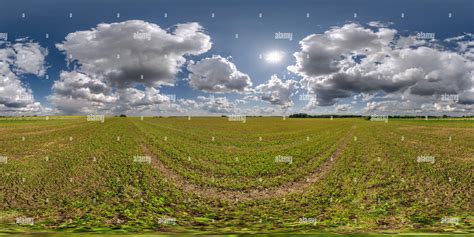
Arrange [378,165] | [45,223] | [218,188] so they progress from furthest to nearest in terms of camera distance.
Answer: [378,165] → [218,188] → [45,223]

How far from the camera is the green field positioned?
251 inches

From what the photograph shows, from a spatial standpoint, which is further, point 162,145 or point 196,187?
point 162,145

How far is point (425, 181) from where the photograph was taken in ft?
28.6

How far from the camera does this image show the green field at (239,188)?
6.37 metres

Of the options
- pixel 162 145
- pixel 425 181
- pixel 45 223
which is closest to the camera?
pixel 45 223

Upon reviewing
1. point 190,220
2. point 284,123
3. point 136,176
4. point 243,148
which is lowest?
point 190,220

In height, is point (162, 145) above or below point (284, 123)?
below

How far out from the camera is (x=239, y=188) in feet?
26.0

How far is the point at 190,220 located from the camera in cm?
656

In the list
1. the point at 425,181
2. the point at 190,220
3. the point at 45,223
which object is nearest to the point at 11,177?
the point at 45,223

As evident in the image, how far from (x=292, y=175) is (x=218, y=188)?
8.89ft

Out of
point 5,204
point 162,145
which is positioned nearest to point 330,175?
point 162,145

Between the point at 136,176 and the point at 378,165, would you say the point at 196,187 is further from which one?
the point at 378,165

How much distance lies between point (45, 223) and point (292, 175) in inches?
281
